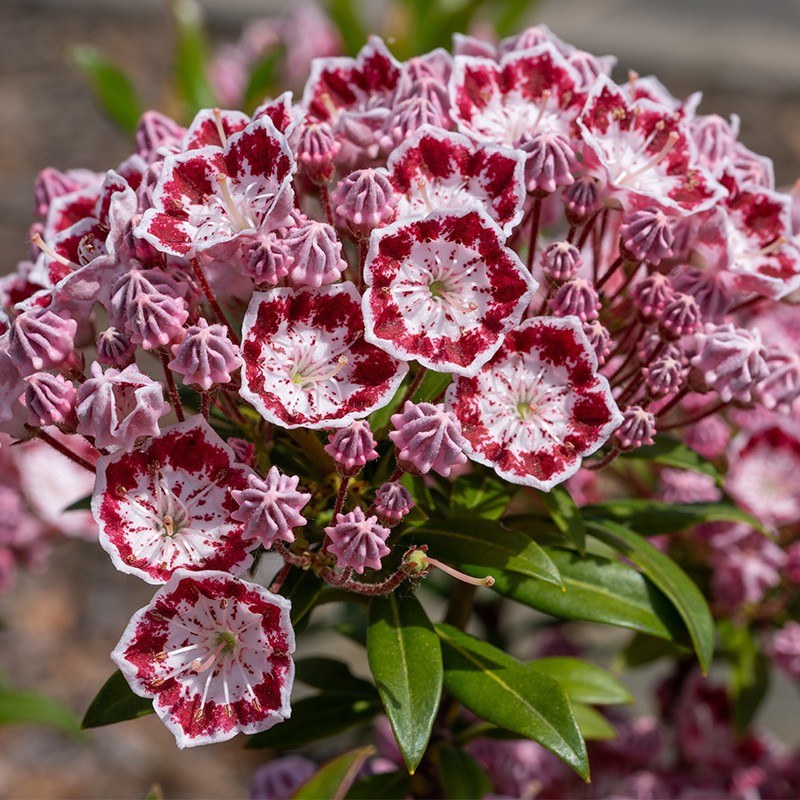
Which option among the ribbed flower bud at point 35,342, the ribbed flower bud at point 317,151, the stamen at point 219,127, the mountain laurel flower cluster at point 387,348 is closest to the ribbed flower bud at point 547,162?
the mountain laurel flower cluster at point 387,348

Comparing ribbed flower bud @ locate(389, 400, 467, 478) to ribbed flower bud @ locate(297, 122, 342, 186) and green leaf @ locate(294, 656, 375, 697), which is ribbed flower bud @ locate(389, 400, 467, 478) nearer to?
ribbed flower bud @ locate(297, 122, 342, 186)

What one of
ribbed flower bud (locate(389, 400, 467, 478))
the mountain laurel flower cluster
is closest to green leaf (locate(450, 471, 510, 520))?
the mountain laurel flower cluster

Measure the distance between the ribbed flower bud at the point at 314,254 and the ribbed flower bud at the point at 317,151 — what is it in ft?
0.54

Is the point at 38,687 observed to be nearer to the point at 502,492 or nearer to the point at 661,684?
the point at 661,684

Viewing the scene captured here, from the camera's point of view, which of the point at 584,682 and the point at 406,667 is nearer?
the point at 406,667

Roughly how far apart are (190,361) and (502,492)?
509 mm

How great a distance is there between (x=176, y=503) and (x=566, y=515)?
0.50 m

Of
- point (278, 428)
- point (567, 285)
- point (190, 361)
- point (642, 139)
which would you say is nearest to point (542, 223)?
point (642, 139)

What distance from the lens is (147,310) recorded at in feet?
4.16

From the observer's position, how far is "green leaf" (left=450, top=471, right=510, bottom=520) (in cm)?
153

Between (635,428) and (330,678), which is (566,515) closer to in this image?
(635,428)

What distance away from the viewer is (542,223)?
1.69 meters

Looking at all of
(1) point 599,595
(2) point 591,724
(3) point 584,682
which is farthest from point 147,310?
(2) point 591,724

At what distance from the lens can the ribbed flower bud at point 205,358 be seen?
125 cm
